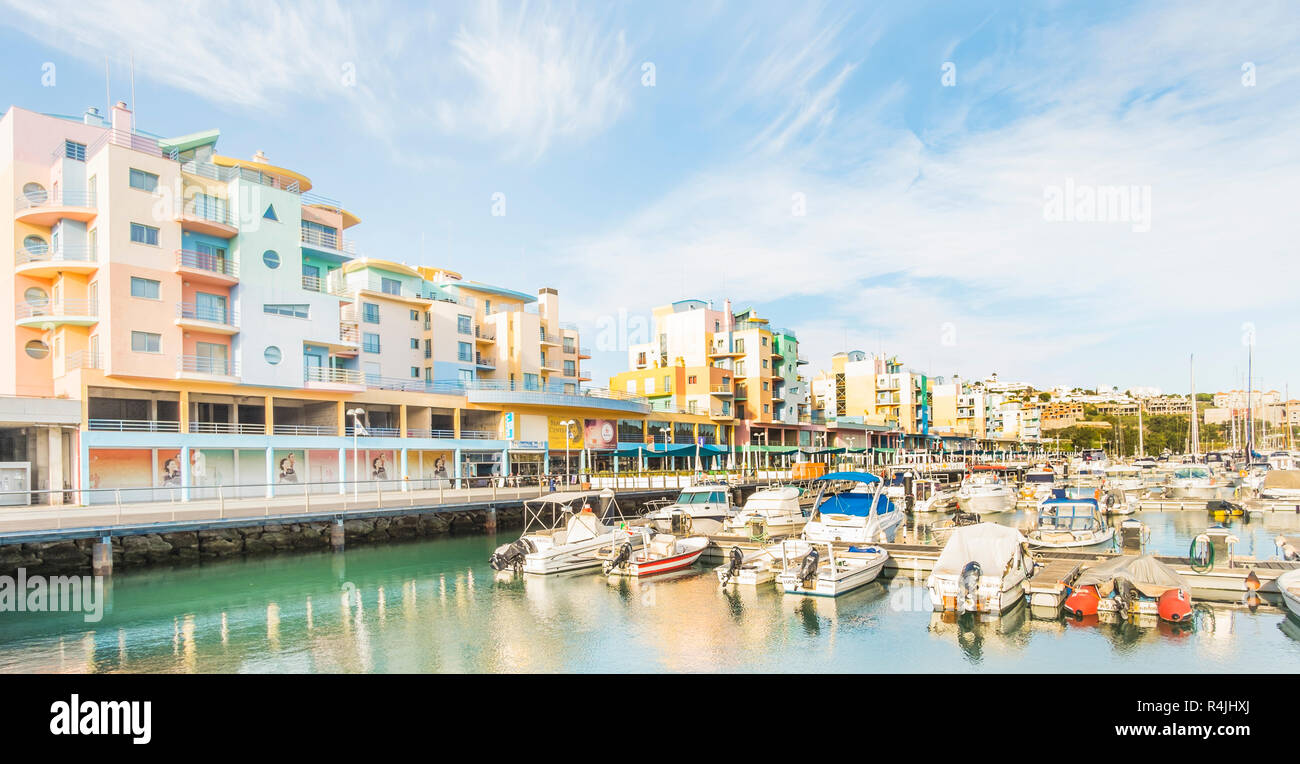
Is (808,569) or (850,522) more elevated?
(850,522)

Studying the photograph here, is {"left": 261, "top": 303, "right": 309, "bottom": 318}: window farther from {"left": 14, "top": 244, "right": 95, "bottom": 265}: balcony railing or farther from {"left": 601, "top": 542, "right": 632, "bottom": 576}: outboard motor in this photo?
{"left": 601, "top": 542, "right": 632, "bottom": 576}: outboard motor

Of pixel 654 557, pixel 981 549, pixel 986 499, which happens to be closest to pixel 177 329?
pixel 654 557

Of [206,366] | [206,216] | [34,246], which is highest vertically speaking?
[206,216]

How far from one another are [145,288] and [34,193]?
8.98 metres

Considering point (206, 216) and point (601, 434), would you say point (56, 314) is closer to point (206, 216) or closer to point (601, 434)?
point (206, 216)

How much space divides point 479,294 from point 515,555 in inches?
1811

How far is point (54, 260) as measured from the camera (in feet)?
131

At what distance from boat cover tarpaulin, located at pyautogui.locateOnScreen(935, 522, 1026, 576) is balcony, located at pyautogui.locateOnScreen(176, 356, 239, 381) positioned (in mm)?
39162

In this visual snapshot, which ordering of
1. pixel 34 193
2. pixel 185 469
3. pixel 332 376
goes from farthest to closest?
pixel 332 376 → pixel 34 193 → pixel 185 469

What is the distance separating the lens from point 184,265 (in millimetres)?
42156

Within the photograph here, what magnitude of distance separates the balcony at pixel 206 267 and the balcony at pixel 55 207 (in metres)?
4.52
